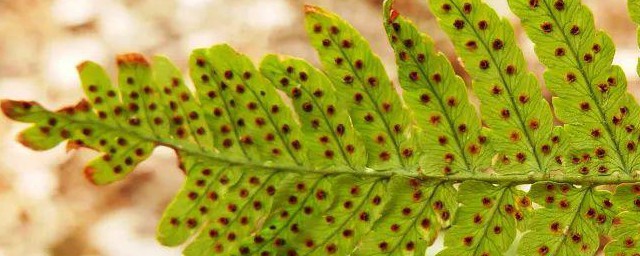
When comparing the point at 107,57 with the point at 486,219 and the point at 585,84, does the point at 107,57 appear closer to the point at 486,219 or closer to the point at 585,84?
the point at 486,219

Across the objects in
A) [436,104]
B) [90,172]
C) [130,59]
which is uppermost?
[130,59]

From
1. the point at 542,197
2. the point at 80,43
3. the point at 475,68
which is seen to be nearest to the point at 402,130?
the point at 475,68

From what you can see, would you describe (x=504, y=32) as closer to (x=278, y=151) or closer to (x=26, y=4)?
(x=278, y=151)

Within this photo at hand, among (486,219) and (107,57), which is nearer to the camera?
(486,219)

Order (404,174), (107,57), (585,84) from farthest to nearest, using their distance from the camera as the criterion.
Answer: (107,57)
(404,174)
(585,84)

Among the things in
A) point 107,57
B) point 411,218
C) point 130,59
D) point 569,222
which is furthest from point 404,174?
point 107,57

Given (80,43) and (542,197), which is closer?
(542,197)

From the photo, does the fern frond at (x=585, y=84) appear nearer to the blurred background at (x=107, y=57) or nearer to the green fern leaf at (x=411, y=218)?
the green fern leaf at (x=411, y=218)
